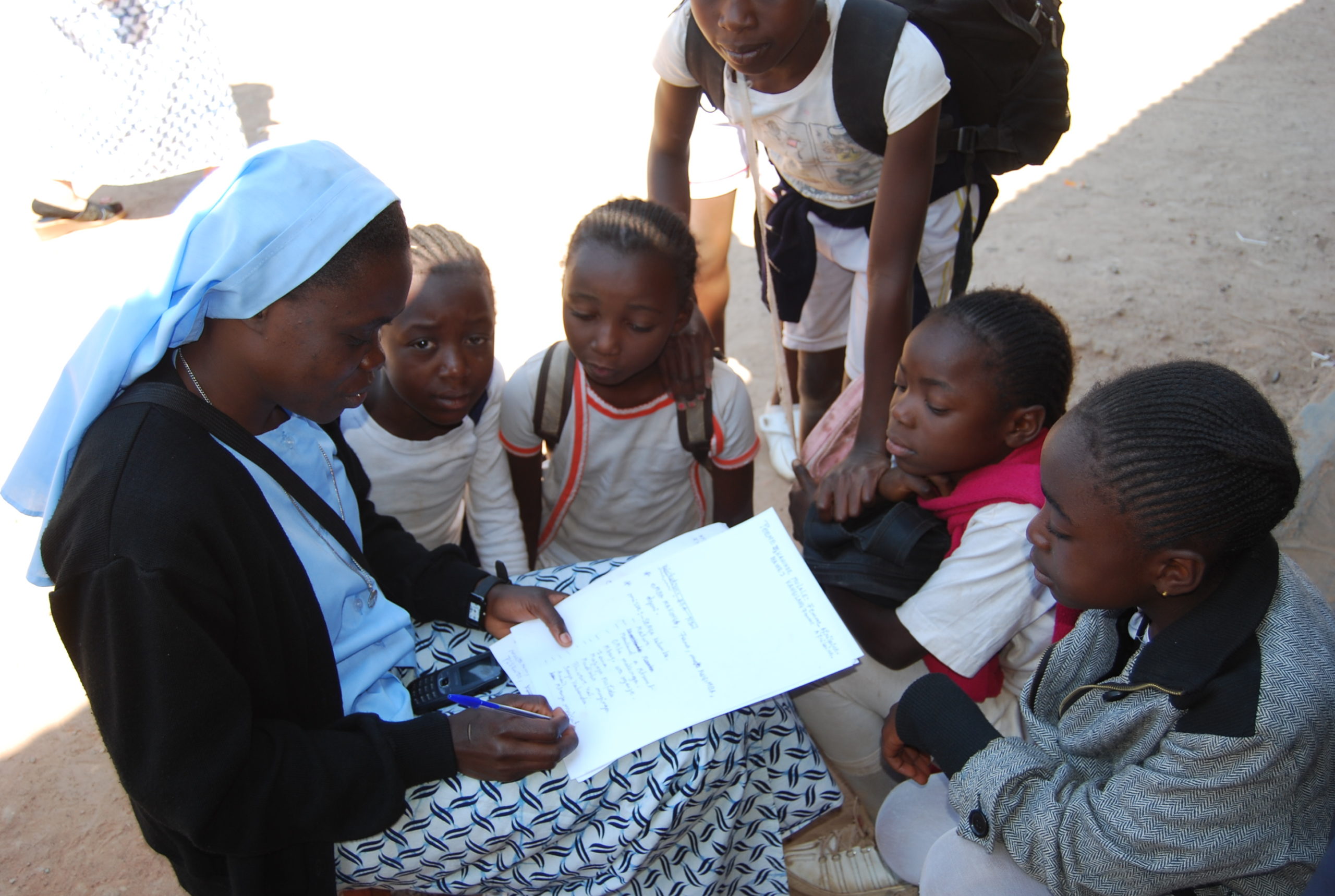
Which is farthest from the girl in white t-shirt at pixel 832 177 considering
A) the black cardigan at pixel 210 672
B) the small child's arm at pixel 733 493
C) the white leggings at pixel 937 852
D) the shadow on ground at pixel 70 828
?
the shadow on ground at pixel 70 828

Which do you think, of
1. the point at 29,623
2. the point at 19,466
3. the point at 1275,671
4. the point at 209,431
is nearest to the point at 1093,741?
the point at 1275,671

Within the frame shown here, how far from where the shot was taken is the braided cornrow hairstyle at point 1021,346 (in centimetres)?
176

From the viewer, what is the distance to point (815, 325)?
9.60 ft

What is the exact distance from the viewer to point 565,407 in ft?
7.27

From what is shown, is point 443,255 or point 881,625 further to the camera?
point 443,255

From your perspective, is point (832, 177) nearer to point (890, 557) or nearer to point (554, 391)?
point (554, 391)

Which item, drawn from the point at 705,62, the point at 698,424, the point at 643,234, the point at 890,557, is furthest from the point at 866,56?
the point at 890,557

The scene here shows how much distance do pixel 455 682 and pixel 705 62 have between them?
1606mm

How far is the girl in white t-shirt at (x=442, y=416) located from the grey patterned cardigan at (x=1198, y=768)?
49.1 inches

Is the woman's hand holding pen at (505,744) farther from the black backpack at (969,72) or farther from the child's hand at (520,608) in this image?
the black backpack at (969,72)

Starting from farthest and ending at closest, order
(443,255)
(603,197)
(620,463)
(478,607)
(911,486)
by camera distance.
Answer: (603,197)
(620,463)
(443,255)
(911,486)
(478,607)

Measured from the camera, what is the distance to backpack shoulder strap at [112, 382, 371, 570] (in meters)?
1.30

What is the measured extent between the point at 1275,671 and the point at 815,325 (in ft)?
6.17

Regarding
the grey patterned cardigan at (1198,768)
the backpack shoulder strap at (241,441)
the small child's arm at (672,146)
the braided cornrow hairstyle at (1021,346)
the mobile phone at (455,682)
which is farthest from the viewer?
the small child's arm at (672,146)
